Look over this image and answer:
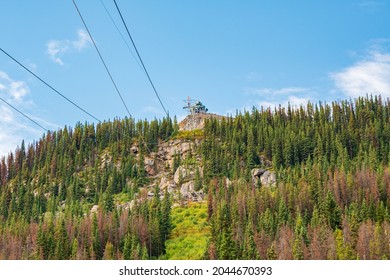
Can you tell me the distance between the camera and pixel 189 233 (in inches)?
5428

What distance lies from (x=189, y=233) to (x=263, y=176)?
58.3 metres

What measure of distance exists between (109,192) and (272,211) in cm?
8007

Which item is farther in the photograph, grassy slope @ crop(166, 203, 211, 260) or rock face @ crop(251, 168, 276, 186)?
rock face @ crop(251, 168, 276, 186)

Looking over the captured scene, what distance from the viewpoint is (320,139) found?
196m

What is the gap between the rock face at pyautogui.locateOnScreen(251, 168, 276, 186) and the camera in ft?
598

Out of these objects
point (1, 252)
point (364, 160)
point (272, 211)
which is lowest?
point (1, 252)

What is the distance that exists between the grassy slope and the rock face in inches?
1108

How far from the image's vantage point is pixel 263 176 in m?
188

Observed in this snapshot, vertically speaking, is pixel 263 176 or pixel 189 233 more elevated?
pixel 263 176

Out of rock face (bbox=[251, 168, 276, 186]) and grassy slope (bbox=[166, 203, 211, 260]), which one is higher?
rock face (bbox=[251, 168, 276, 186])

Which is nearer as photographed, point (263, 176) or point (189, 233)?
point (189, 233)

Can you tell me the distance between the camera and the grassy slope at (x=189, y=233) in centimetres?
12214
